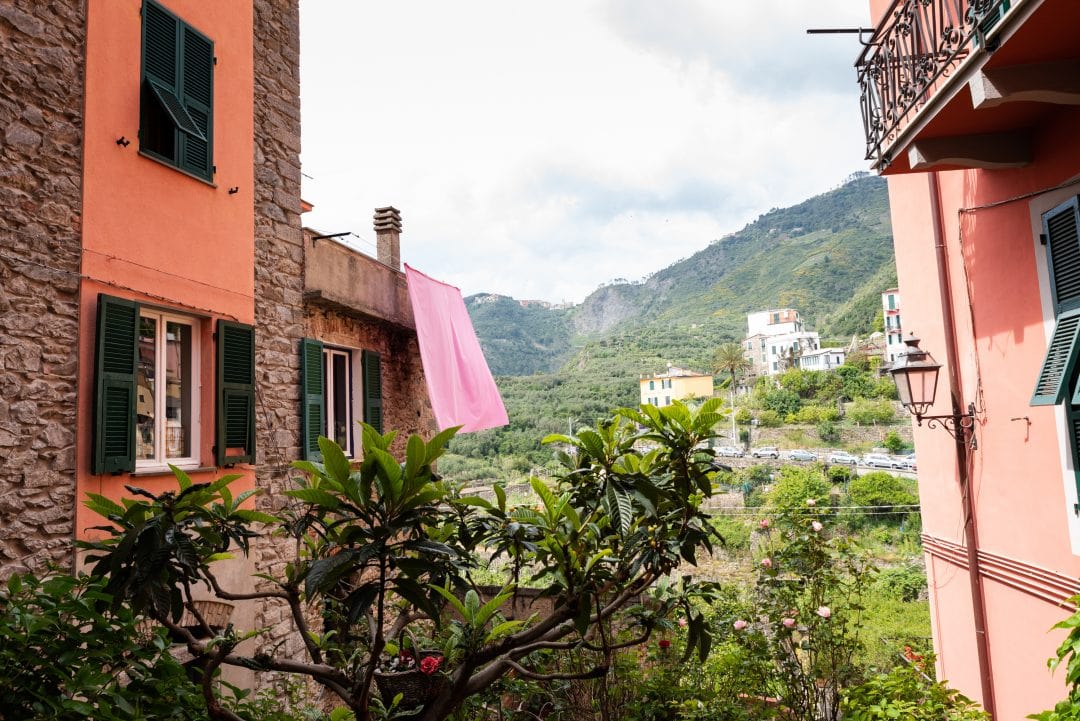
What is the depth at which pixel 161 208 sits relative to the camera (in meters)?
5.09

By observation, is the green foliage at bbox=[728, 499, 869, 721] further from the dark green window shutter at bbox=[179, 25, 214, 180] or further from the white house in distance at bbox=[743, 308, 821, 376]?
the white house in distance at bbox=[743, 308, 821, 376]

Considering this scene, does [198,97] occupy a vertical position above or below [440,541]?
above

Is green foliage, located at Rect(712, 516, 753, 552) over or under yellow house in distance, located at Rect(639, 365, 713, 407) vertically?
under

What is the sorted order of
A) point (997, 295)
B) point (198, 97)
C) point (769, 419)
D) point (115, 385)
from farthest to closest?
point (769, 419) → point (198, 97) → point (115, 385) → point (997, 295)

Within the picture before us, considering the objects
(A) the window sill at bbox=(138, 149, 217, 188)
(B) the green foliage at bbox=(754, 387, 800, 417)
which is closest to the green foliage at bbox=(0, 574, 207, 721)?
(A) the window sill at bbox=(138, 149, 217, 188)

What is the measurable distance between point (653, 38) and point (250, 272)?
1695 cm

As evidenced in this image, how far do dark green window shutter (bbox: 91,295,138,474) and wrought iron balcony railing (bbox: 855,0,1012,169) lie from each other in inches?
205

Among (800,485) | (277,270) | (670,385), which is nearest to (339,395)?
(277,270)

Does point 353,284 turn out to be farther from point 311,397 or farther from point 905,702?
point 905,702

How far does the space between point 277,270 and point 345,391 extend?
184 cm

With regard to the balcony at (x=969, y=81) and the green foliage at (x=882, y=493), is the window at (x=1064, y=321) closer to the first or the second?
the balcony at (x=969, y=81)

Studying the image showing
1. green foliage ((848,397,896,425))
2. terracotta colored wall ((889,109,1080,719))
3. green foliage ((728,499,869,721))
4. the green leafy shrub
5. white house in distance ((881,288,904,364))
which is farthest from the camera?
white house in distance ((881,288,904,364))

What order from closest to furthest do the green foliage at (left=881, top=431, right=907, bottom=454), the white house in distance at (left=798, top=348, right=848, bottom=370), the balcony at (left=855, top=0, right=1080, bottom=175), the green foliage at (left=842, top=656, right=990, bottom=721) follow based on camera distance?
the balcony at (left=855, top=0, right=1080, bottom=175), the green foliage at (left=842, top=656, right=990, bottom=721), the green foliage at (left=881, top=431, right=907, bottom=454), the white house in distance at (left=798, top=348, right=848, bottom=370)

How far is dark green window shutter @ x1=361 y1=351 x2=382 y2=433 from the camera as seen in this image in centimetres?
786
